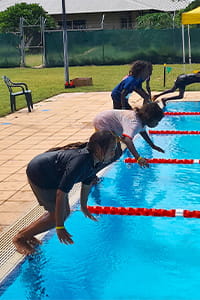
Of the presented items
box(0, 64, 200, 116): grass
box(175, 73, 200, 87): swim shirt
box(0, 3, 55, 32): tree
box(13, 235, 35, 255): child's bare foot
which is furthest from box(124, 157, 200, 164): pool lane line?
box(0, 3, 55, 32): tree

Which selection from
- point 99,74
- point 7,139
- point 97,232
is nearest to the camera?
point 97,232

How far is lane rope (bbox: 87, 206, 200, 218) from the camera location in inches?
214

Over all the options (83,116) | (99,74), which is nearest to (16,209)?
(83,116)

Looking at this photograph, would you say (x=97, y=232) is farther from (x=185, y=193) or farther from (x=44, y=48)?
(x=44, y=48)

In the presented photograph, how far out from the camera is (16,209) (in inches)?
216

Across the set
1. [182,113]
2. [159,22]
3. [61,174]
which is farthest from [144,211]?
[159,22]

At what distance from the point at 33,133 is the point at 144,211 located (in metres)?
4.89

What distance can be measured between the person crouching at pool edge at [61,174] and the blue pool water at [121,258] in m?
0.34

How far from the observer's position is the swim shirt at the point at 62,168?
375cm

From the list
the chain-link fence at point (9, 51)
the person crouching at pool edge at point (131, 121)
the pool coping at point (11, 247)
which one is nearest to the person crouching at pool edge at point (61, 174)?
the pool coping at point (11, 247)

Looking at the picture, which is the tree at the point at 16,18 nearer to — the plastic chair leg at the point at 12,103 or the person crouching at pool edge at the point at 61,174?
the plastic chair leg at the point at 12,103

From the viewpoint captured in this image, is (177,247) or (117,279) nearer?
(117,279)

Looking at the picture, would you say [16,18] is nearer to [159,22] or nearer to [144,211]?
[159,22]

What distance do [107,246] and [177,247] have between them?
0.71 metres
